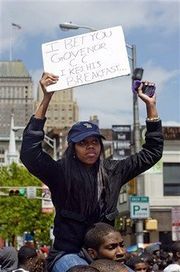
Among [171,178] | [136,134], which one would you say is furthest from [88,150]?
[171,178]

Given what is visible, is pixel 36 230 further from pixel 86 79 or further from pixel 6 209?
pixel 86 79

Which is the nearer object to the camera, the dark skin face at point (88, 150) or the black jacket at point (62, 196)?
the black jacket at point (62, 196)

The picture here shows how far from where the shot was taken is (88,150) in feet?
15.0

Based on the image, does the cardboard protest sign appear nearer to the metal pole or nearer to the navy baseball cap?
the navy baseball cap

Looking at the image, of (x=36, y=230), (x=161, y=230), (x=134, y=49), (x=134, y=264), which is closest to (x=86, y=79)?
(x=134, y=264)

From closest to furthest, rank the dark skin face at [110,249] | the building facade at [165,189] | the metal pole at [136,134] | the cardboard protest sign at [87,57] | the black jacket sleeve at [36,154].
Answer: the dark skin face at [110,249] → the black jacket sleeve at [36,154] → the cardboard protest sign at [87,57] → the metal pole at [136,134] → the building facade at [165,189]

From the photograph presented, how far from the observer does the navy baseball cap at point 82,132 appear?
4520 mm

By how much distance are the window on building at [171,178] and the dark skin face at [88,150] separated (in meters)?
36.7

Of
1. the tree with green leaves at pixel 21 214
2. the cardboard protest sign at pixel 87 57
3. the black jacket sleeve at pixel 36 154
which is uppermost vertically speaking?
the cardboard protest sign at pixel 87 57

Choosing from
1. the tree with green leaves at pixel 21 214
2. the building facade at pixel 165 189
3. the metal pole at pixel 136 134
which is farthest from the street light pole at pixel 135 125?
the tree with green leaves at pixel 21 214

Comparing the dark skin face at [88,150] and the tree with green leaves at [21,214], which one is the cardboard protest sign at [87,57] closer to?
the dark skin face at [88,150]

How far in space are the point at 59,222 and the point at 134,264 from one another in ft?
11.5

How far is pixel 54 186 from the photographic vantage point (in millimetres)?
4547

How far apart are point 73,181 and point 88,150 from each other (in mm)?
203
